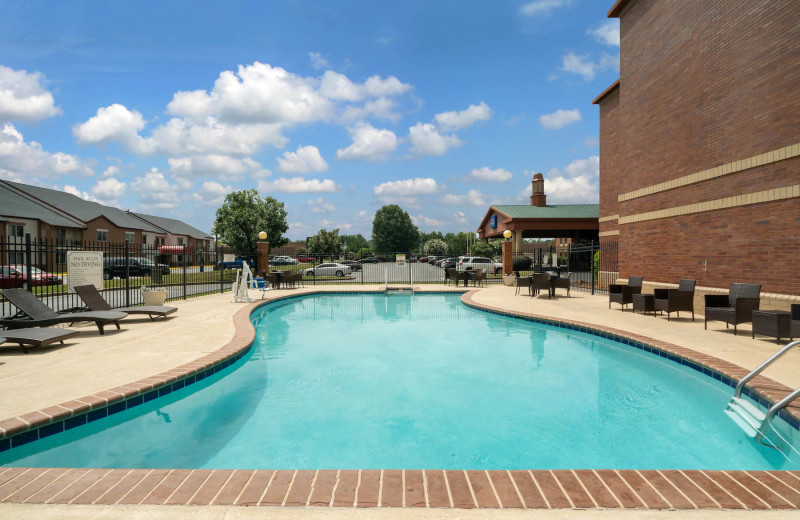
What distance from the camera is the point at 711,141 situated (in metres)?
10.7

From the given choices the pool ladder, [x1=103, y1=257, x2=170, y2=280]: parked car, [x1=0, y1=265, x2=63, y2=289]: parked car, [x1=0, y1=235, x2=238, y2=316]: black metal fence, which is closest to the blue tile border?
the pool ladder

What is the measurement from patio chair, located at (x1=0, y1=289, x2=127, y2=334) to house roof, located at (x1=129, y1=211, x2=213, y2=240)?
5511cm

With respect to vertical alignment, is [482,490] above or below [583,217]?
below

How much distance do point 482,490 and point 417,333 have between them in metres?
7.48

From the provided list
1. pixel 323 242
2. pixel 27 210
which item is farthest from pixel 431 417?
pixel 323 242

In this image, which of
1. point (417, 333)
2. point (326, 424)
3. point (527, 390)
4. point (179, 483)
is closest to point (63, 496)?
point (179, 483)

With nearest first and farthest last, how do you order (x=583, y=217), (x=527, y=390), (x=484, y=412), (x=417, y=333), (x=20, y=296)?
(x=484, y=412)
(x=527, y=390)
(x=20, y=296)
(x=417, y=333)
(x=583, y=217)

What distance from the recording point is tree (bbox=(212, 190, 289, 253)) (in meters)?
33.8

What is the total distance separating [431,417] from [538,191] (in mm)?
30379

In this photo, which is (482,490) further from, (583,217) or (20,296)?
(583,217)

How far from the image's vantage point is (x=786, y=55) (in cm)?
869

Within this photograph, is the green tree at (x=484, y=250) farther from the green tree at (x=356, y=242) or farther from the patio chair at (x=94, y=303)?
the green tree at (x=356, y=242)

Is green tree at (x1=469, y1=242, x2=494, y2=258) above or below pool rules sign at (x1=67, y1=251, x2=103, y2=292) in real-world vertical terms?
above

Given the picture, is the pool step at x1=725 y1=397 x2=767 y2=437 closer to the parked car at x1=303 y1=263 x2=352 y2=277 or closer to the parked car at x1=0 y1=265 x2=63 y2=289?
the parked car at x1=0 y1=265 x2=63 y2=289
